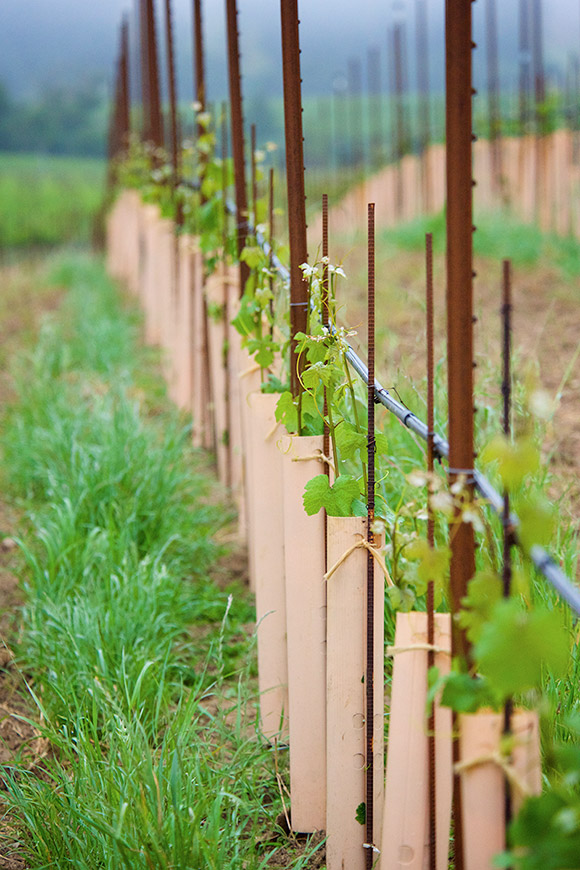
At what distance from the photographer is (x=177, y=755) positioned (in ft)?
4.89

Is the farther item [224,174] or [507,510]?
[224,174]

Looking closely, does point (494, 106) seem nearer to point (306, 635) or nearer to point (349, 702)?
point (306, 635)

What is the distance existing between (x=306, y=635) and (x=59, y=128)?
100ft

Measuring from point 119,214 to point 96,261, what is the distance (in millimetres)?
2820

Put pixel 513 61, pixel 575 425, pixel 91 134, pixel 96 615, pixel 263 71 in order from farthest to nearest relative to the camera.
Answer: pixel 513 61
pixel 263 71
pixel 91 134
pixel 575 425
pixel 96 615

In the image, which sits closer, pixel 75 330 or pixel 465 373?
pixel 465 373

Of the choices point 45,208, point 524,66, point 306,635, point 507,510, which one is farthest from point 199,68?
point 45,208

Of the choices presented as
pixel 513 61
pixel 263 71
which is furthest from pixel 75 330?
pixel 513 61

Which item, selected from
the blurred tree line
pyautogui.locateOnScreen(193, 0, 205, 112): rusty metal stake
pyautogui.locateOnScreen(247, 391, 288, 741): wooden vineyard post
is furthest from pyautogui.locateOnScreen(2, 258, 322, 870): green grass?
the blurred tree line

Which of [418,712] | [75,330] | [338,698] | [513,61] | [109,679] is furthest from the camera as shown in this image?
[513,61]

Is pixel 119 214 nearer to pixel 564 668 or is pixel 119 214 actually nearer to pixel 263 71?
pixel 564 668

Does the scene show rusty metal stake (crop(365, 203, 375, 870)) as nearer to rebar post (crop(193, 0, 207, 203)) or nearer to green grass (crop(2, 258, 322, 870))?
green grass (crop(2, 258, 322, 870))

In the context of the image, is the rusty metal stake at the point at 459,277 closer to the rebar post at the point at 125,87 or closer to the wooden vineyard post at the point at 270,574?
the wooden vineyard post at the point at 270,574

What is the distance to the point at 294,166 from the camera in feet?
5.66
